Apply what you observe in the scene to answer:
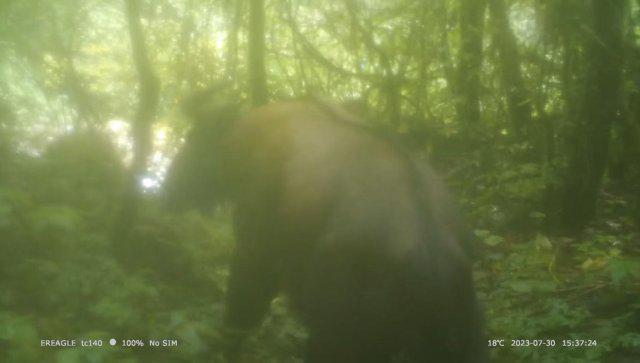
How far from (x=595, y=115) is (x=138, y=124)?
Answer: 309cm

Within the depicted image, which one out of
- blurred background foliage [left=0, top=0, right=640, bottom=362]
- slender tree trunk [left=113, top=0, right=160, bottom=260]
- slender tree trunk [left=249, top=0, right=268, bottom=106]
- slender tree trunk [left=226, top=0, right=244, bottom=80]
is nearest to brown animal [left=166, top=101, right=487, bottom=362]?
blurred background foliage [left=0, top=0, right=640, bottom=362]

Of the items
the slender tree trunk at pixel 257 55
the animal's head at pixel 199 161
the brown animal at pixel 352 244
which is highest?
the slender tree trunk at pixel 257 55

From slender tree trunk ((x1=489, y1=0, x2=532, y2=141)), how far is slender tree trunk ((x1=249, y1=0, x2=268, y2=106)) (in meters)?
2.32

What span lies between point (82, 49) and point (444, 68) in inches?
121

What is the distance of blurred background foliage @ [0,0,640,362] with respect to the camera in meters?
3.83

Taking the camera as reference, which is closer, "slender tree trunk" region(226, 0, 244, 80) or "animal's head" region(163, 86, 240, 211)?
"animal's head" region(163, 86, 240, 211)

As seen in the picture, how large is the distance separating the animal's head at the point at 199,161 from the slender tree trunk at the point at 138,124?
20cm

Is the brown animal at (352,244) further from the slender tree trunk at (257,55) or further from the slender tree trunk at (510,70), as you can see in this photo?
the slender tree trunk at (510,70)

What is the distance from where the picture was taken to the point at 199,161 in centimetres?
451

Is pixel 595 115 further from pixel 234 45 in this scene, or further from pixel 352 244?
pixel 352 244

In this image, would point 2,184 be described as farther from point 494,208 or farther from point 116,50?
point 494,208

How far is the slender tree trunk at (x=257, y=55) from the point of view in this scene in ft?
15.9

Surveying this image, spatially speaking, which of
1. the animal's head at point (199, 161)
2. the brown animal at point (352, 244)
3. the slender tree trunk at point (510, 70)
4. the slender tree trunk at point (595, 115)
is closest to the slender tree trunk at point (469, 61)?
the slender tree trunk at point (510, 70)

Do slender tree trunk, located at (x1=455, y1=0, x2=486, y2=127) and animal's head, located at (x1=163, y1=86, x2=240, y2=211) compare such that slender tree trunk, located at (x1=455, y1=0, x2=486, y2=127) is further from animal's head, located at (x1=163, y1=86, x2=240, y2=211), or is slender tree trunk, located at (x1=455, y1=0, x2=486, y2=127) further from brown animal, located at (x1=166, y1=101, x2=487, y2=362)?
brown animal, located at (x1=166, y1=101, x2=487, y2=362)
